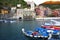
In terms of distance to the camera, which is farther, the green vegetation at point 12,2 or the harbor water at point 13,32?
the green vegetation at point 12,2

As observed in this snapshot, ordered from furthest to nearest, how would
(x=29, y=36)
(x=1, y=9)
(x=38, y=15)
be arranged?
(x=38, y=15) < (x=1, y=9) < (x=29, y=36)

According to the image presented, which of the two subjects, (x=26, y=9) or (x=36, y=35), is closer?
(x=36, y=35)

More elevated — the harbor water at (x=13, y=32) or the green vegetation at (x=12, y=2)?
the green vegetation at (x=12, y=2)

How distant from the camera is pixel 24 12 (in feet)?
163

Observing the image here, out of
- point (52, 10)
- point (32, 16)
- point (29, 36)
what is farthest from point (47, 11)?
point (29, 36)

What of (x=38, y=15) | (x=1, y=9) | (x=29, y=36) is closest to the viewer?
(x=29, y=36)

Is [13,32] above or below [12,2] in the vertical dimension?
below

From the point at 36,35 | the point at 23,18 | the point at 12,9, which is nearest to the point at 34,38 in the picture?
the point at 36,35

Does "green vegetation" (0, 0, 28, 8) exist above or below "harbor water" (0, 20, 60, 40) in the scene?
above

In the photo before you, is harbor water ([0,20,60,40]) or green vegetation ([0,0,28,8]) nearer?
harbor water ([0,20,60,40])

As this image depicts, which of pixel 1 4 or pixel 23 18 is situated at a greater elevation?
pixel 1 4

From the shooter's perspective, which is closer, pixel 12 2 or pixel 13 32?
pixel 13 32

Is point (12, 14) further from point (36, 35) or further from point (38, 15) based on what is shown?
point (36, 35)

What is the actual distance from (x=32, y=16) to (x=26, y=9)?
2.43 meters
